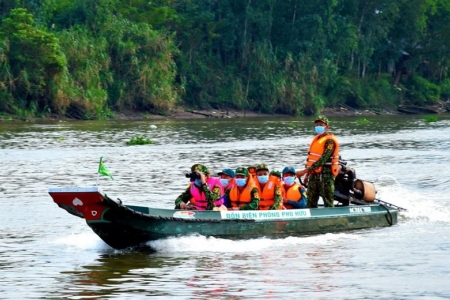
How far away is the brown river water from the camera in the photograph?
14.2 metres

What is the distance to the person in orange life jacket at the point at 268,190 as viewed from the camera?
18.0m

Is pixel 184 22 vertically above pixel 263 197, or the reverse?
pixel 184 22

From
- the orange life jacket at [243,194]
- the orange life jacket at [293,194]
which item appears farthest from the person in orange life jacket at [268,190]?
the orange life jacket at [293,194]

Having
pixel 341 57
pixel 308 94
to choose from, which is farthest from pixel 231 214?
pixel 341 57

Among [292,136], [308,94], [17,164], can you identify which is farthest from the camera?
[308,94]

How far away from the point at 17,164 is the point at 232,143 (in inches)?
458

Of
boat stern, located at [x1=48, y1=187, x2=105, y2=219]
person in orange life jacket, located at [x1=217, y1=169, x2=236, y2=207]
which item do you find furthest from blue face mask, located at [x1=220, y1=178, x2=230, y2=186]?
boat stern, located at [x1=48, y1=187, x2=105, y2=219]

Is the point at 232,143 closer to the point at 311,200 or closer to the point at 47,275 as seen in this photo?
the point at 311,200

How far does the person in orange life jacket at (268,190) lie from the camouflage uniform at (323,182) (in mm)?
835

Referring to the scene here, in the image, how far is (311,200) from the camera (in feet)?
62.5

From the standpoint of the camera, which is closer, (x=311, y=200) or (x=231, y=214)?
(x=231, y=214)

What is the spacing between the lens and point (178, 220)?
16797mm

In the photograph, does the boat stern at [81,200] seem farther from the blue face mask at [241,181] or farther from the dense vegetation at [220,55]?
the dense vegetation at [220,55]

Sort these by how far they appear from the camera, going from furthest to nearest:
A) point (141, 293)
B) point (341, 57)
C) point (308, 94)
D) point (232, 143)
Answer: point (341, 57)
point (308, 94)
point (232, 143)
point (141, 293)
